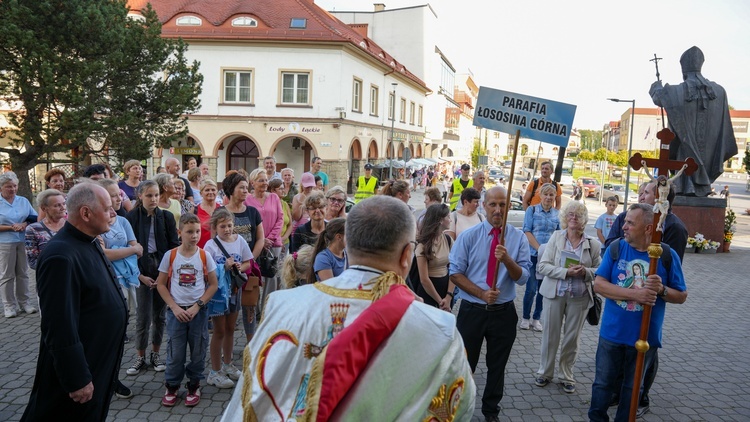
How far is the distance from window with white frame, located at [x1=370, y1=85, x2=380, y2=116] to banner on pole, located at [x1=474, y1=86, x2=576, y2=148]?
31.7m

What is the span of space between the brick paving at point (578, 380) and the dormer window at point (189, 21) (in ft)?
87.4

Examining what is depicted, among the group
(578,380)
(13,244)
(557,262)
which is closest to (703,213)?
(578,380)

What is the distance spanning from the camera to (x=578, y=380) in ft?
20.5

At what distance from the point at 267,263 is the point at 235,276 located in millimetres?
1246

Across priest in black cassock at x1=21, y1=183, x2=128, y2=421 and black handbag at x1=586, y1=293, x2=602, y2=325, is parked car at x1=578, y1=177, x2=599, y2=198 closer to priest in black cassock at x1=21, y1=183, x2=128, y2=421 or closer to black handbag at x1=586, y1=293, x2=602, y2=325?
black handbag at x1=586, y1=293, x2=602, y2=325

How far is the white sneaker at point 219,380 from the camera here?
5738 millimetres

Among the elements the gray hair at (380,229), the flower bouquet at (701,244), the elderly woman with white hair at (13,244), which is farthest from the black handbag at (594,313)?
the flower bouquet at (701,244)

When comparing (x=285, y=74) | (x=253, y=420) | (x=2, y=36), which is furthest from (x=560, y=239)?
(x=285, y=74)

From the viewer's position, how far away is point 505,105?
5.14 m

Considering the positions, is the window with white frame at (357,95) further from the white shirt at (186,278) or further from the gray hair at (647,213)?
the gray hair at (647,213)

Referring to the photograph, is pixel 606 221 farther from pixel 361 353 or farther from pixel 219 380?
pixel 361 353

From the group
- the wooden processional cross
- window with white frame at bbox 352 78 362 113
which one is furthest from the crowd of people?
window with white frame at bbox 352 78 362 113

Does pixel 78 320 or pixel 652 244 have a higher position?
pixel 652 244

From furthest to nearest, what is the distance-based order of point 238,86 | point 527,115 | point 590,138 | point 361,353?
point 590,138
point 238,86
point 527,115
point 361,353
